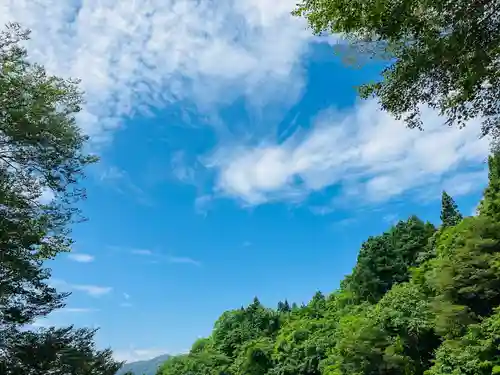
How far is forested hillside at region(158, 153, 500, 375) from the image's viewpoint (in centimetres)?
2255

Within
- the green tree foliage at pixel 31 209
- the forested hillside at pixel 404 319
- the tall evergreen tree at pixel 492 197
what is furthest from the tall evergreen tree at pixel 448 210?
the green tree foliage at pixel 31 209

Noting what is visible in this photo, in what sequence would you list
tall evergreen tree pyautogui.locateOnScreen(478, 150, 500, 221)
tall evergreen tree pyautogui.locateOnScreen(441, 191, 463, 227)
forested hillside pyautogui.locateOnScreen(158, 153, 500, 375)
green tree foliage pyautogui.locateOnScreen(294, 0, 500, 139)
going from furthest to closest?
tall evergreen tree pyautogui.locateOnScreen(441, 191, 463, 227)
tall evergreen tree pyautogui.locateOnScreen(478, 150, 500, 221)
forested hillside pyautogui.locateOnScreen(158, 153, 500, 375)
green tree foliage pyautogui.locateOnScreen(294, 0, 500, 139)

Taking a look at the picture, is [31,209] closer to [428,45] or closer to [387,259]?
[428,45]

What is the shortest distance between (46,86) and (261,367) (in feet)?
136

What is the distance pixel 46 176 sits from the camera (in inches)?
445

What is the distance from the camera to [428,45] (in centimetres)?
597

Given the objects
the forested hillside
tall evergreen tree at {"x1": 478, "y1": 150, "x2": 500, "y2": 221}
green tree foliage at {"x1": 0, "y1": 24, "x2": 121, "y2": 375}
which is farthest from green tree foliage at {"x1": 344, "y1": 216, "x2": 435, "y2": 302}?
green tree foliage at {"x1": 0, "y1": 24, "x2": 121, "y2": 375}

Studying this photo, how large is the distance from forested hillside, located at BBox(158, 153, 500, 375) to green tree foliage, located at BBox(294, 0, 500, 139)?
1424 mm

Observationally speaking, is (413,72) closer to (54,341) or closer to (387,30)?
(387,30)

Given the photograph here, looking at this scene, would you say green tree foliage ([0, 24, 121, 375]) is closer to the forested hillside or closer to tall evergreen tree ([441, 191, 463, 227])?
the forested hillside

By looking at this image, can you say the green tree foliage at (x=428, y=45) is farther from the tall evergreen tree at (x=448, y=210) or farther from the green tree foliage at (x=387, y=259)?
the tall evergreen tree at (x=448, y=210)

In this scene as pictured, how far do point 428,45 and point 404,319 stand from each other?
81.2 ft

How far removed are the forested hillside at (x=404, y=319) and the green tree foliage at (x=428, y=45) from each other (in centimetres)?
142

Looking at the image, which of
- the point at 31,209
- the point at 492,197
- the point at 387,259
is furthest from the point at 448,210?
the point at 31,209
